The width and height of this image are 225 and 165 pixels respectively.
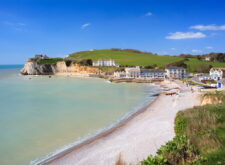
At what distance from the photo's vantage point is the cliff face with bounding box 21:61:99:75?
324ft

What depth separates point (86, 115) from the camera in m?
19.5

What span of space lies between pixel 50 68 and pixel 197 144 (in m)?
104

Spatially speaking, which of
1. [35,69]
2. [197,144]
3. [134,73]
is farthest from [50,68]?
[197,144]

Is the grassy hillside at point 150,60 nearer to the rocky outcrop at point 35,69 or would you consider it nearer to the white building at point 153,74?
the white building at point 153,74

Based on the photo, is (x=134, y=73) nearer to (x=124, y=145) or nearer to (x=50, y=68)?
(x=124, y=145)

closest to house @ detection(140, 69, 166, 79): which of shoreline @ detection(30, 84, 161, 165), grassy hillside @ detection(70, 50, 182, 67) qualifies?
grassy hillside @ detection(70, 50, 182, 67)

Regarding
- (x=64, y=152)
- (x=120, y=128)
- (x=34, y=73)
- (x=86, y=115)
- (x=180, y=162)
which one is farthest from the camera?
(x=34, y=73)

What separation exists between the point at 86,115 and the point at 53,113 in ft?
14.2

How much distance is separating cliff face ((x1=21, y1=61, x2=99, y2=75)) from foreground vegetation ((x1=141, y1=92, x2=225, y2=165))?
86211mm

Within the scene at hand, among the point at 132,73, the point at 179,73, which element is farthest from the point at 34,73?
the point at 179,73

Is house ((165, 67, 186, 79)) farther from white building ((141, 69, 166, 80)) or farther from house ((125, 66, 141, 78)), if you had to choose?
house ((125, 66, 141, 78))

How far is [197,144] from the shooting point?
350 inches

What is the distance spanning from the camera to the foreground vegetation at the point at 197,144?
7.09m

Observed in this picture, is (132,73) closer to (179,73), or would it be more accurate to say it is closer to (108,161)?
(179,73)
